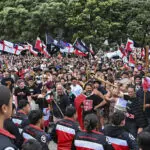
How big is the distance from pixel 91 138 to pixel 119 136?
38cm

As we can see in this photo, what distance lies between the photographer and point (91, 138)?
4.96 meters

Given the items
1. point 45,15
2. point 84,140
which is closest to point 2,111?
point 84,140

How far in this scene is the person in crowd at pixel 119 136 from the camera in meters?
5.04

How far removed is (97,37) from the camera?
35938 mm

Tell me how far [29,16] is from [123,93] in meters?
34.7

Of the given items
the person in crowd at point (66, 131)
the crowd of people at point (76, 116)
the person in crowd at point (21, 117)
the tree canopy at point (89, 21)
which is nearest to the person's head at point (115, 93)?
the crowd of people at point (76, 116)

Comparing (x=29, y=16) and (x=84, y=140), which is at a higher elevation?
(x=29, y=16)

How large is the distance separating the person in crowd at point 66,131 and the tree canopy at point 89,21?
29557 mm

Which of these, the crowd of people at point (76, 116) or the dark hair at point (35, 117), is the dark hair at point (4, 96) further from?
the dark hair at point (35, 117)

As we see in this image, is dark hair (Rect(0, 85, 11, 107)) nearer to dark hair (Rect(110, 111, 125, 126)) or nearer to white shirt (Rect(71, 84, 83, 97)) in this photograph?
dark hair (Rect(110, 111, 125, 126))

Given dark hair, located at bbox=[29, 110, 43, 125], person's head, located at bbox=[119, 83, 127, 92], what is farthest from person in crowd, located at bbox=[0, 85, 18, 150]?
person's head, located at bbox=[119, 83, 127, 92]

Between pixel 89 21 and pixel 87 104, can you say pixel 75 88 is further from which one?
pixel 89 21

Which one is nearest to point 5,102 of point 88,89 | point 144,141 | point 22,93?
point 144,141

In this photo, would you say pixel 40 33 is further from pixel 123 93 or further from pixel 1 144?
pixel 1 144
